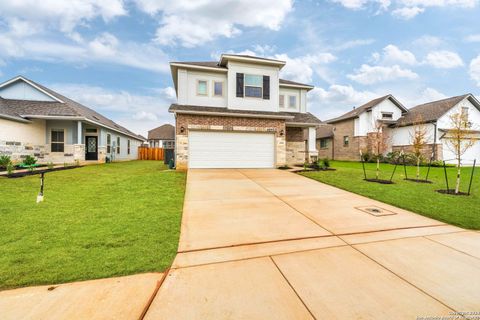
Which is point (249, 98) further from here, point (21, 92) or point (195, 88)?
point (21, 92)

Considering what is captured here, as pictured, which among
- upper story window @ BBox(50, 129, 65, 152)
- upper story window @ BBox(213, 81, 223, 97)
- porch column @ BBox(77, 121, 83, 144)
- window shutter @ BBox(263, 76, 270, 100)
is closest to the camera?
upper story window @ BBox(213, 81, 223, 97)

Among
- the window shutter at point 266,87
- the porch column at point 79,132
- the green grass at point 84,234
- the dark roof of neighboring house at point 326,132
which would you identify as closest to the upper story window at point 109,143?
the porch column at point 79,132

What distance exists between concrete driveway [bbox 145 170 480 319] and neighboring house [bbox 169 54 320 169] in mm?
7696

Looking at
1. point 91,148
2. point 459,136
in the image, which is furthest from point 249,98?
point 91,148

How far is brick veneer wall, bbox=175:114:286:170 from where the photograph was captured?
40.0 feet

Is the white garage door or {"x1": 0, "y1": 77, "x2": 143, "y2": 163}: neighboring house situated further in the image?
{"x1": 0, "y1": 77, "x2": 143, "y2": 163}: neighboring house

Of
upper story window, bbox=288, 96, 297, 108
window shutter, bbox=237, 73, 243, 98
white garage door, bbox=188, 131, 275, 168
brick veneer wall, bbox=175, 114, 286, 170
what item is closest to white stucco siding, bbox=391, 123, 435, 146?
upper story window, bbox=288, 96, 297, 108

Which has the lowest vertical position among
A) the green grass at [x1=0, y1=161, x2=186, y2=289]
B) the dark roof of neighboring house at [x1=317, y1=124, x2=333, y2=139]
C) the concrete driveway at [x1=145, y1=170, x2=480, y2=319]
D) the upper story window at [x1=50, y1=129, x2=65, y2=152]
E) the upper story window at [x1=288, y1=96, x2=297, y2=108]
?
the concrete driveway at [x1=145, y1=170, x2=480, y2=319]

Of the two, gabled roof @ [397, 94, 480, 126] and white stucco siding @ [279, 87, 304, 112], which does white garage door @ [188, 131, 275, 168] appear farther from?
gabled roof @ [397, 94, 480, 126]

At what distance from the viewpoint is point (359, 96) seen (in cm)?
2986

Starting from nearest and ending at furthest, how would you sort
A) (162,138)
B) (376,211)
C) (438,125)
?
(376,211) < (438,125) < (162,138)

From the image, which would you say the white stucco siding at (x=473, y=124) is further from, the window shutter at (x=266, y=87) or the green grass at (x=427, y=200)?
the window shutter at (x=266, y=87)

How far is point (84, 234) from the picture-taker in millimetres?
3697

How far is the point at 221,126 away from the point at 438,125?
2006cm
